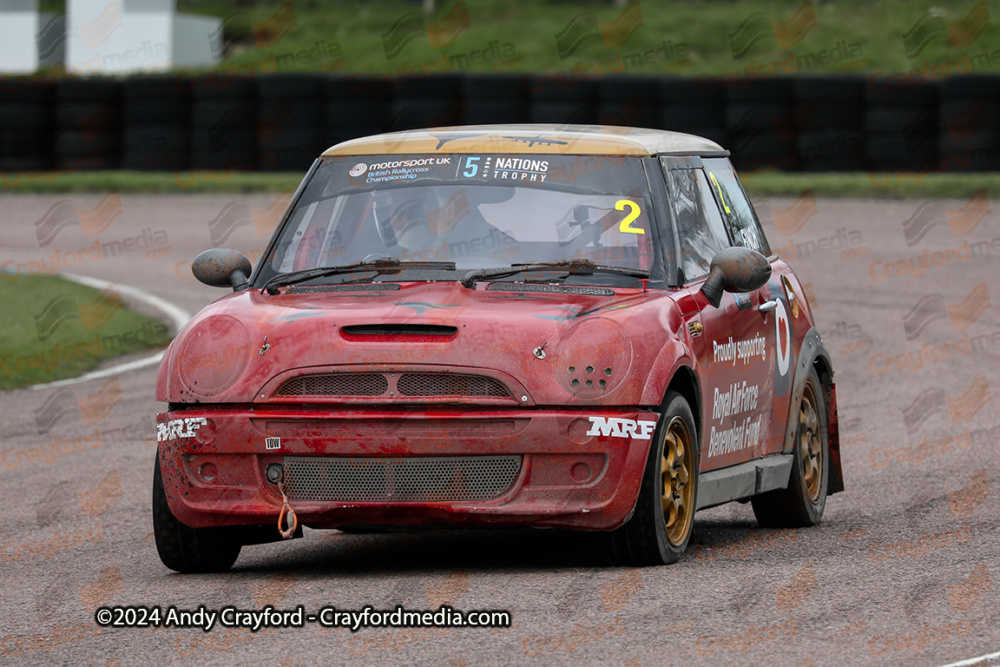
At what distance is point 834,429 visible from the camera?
864 centimetres

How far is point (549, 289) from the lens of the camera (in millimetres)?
6652

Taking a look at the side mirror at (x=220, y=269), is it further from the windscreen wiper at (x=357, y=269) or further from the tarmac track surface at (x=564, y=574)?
the tarmac track surface at (x=564, y=574)

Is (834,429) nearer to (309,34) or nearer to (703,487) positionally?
(703,487)

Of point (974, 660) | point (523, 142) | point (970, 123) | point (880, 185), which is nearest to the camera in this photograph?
point (974, 660)

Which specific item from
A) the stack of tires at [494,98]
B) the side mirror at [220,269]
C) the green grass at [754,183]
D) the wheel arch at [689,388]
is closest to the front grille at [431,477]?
the wheel arch at [689,388]

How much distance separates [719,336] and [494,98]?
1903 cm

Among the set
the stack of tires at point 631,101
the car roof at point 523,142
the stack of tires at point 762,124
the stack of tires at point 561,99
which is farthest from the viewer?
the stack of tires at point 561,99

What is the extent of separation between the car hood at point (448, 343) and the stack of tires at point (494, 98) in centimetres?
1923

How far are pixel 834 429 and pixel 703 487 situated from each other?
199 centimetres

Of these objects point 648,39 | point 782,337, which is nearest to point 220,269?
point 782,337

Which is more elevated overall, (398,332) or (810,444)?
(398,332)

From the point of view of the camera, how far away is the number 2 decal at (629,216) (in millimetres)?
6965

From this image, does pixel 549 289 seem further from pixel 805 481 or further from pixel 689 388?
pixel 805 481

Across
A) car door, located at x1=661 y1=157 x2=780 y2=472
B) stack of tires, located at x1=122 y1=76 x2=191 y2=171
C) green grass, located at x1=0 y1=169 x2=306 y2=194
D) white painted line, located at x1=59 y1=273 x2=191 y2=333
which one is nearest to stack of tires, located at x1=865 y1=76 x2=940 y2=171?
green grass, located at x1=0 y1=169 x2=306 y2=194
